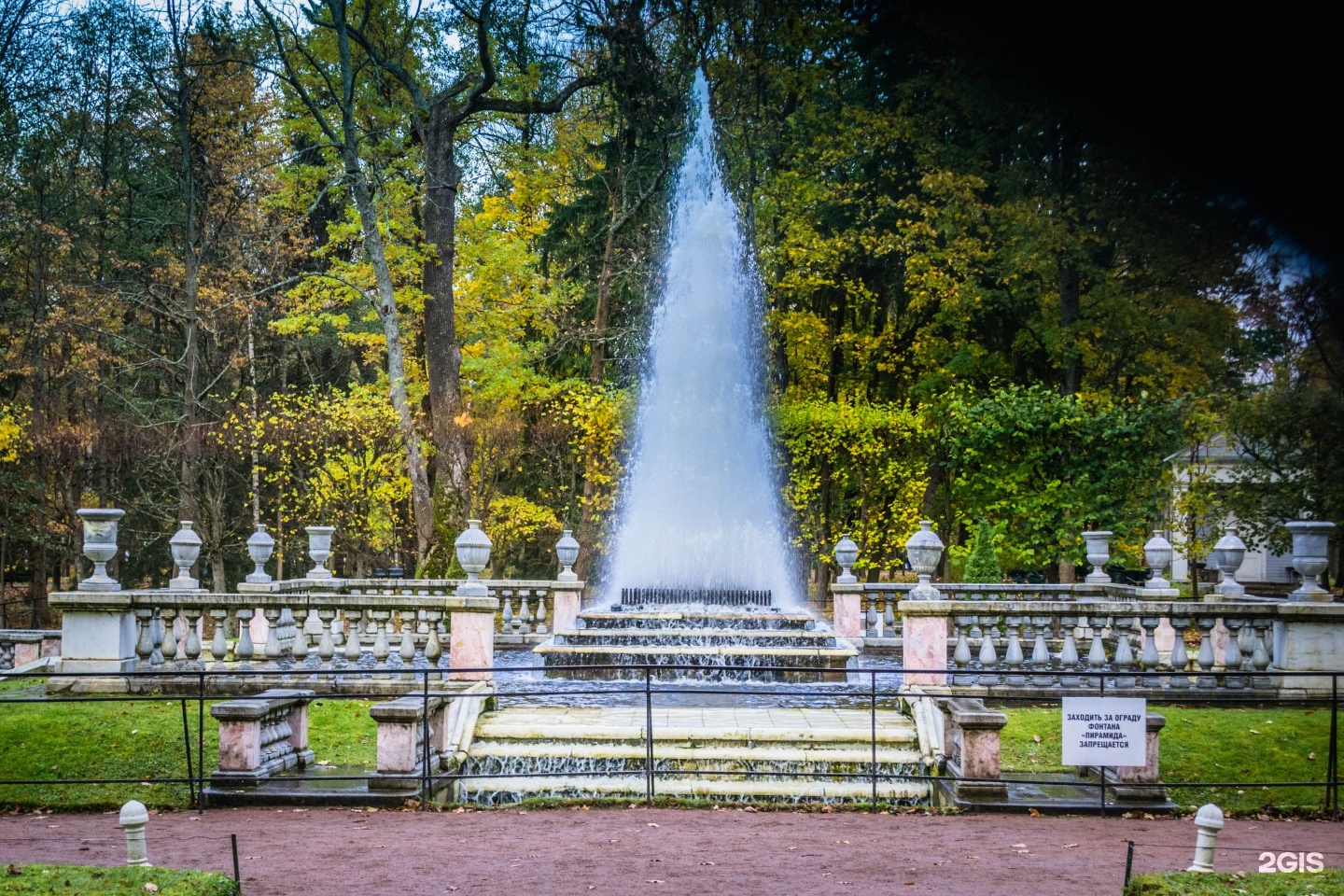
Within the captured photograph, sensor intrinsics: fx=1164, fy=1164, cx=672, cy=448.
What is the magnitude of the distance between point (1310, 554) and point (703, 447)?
1340 cm

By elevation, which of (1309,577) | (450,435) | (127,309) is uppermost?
(127,309)

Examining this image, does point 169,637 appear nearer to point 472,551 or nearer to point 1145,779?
point 472,551

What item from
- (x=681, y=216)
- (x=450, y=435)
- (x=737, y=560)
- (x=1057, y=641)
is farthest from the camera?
(x=681, y=216)

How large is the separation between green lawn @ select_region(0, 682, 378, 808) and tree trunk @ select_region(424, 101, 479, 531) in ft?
42.0

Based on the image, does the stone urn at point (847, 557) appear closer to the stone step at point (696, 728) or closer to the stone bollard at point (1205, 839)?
the stone step at point (696, 728)

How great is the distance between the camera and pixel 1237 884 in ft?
20.3

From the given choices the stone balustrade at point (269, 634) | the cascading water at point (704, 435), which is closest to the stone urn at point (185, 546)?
the stone balustrade at point (269, 634)

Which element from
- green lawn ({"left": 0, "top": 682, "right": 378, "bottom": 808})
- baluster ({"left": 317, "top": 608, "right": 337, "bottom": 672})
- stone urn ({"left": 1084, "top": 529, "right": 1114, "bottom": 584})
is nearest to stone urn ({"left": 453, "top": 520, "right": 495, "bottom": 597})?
baluster ({"left": 317, "top": 608, "right": 337, "bottom": 672})

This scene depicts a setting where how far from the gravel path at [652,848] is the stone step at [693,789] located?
0.76 m

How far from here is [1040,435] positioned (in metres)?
24.7

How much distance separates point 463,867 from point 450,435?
1906 cm

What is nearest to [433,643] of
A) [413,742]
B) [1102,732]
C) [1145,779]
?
[413,742]

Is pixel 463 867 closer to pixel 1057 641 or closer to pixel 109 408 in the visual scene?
pixel 1057 641

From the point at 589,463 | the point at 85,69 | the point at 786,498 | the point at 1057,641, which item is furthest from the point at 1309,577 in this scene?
the point at 85,69
